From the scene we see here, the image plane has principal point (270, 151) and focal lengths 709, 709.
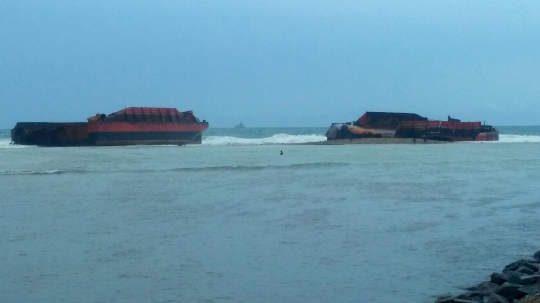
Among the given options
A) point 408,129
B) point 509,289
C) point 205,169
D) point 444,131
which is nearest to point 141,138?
point 408,129

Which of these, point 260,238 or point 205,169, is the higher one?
point 205,169

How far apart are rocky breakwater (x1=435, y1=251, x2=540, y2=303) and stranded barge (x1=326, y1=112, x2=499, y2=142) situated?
47712 mm

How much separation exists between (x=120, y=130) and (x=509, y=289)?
46.9 metres

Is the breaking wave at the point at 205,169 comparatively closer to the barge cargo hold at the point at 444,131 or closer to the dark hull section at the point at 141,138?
the dark hull section at the point at 141,138

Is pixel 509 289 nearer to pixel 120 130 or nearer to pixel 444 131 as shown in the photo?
pixel 120 130

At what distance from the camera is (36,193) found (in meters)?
18.7

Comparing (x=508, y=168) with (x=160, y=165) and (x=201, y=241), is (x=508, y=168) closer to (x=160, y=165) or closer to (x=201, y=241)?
(x=160, y=165)

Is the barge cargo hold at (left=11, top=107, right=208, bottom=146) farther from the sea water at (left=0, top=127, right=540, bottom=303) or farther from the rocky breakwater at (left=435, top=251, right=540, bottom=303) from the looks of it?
the rocky breakwater at (left=435, top=251, right=540, bottom=303)

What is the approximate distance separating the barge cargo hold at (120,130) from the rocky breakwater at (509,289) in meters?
45.7

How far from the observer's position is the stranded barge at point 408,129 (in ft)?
183

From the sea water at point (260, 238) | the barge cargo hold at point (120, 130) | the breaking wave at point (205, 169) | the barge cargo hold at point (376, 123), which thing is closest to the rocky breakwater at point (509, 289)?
the sea water at point (260, 238)

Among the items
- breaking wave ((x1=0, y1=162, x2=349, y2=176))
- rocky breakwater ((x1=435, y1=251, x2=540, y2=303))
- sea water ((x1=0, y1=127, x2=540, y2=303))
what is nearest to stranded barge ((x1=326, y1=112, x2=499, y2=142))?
breaking wave ((x1=0, y1=162, x2=349, y2=176))

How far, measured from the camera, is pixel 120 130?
171ft

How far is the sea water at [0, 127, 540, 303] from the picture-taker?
27.2 feet
